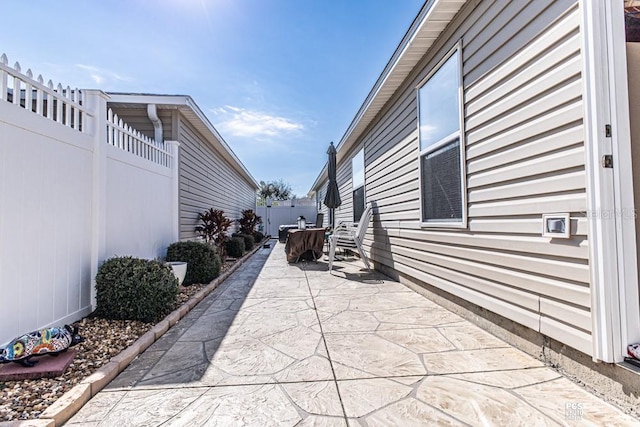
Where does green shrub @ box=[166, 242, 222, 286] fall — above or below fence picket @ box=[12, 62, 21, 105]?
below

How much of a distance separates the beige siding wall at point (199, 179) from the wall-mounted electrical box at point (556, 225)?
16.9 ft

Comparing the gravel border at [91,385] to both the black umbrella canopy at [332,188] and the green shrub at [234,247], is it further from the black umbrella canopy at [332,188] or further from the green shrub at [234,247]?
the black umbrella canopy at [332,188]

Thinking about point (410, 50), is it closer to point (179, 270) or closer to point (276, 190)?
point (179, 270)

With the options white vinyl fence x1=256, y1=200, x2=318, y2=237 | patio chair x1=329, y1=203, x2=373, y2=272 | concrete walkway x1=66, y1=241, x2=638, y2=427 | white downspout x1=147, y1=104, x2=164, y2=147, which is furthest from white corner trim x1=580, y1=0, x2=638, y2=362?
white vinyl fence x1=256, y1=200, x2=318, y2=237

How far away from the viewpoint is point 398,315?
2967 millimetres

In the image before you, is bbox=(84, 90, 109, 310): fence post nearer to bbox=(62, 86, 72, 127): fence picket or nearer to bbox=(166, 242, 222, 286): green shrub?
bbox=(62, 86, 72, 127): fence picket

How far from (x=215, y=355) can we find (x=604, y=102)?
262cm

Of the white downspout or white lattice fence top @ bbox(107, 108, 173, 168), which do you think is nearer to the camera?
white lattice fence top @ bbox(107, 108, 173, 168)

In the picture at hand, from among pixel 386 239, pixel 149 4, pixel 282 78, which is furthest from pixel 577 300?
pixel 282 78

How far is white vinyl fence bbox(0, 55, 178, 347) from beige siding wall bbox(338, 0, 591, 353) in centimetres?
328

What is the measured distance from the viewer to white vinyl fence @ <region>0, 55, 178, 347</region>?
2051mm

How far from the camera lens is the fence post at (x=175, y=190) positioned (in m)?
5.12

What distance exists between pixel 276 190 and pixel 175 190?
24602mm

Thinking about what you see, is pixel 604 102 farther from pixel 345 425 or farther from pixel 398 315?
pixel 398 315
